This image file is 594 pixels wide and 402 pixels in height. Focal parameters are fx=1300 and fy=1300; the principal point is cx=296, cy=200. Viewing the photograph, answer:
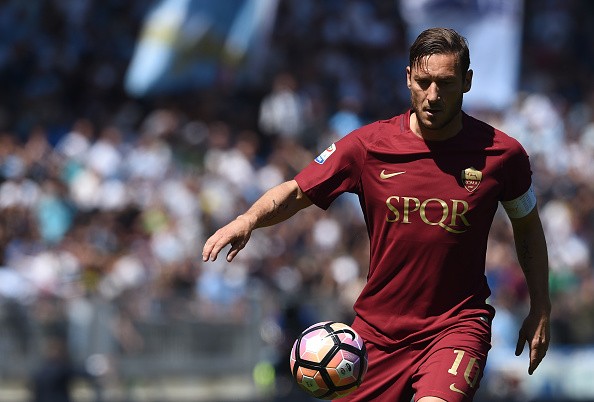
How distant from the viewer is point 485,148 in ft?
22.3

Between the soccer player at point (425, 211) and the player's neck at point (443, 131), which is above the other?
the player's neck at point (443, 131)

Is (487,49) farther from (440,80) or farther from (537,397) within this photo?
(440,80)

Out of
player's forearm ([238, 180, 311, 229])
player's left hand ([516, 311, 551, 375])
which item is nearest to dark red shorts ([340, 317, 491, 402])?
player's left hand ([516, 311, 551, 375])

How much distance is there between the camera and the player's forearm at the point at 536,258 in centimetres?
707

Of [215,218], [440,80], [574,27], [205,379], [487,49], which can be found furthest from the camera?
[574,27]

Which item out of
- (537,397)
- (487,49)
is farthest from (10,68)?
A: (537,397)

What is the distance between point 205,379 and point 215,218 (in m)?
2.29

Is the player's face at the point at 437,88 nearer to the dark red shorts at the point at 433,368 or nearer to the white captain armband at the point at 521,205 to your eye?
the white captain armband at the point at 521,205

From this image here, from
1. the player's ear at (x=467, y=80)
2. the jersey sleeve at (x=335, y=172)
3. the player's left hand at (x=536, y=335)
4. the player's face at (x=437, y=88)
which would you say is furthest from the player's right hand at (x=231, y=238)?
the player's left hand at (x=536, y=335)

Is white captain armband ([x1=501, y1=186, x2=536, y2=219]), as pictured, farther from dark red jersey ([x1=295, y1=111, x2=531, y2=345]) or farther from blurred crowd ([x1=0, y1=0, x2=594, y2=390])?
blurred crowd ([x1=0, y1=0, x2=594, y2=390])

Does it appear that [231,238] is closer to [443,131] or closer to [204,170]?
[443,131]

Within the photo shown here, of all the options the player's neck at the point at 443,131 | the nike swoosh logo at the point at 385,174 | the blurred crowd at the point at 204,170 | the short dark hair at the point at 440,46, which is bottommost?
the blurred crowd at the point at 204,170

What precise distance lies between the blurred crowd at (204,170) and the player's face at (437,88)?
28.2 ft

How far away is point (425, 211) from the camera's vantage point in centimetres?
675
